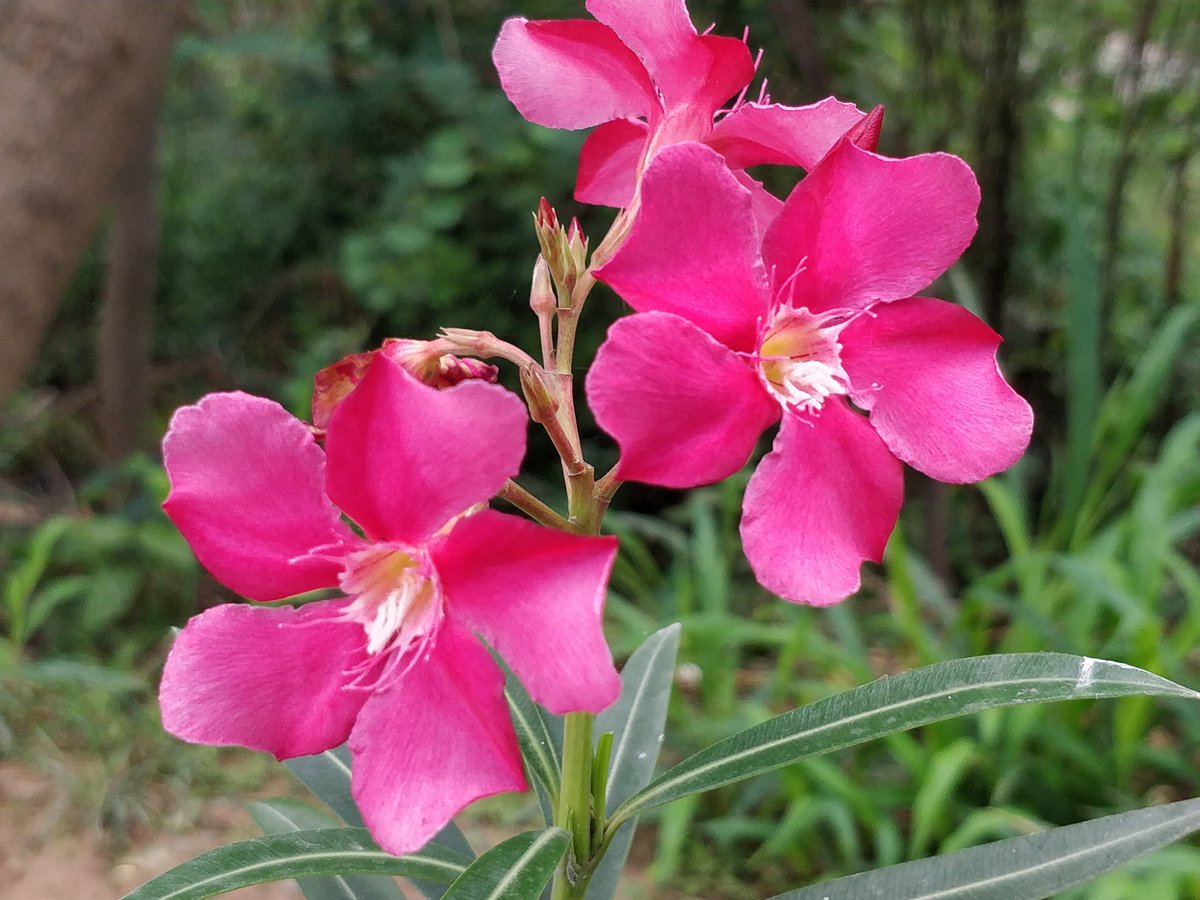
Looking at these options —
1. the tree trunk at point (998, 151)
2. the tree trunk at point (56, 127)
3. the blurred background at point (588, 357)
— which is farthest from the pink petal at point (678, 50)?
the tree trunk at point (998, 151)

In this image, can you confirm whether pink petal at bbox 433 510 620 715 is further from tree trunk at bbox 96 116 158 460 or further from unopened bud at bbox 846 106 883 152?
tree trunk at bbox 96 116 158 460

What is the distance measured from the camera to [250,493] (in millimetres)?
480

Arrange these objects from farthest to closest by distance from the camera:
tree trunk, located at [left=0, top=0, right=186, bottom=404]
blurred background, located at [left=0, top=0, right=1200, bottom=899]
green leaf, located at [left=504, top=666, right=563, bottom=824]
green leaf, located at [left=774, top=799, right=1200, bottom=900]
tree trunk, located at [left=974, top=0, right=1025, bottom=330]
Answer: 1. tree trunk, located at [left=974, top=0, right=1025, bottom=330]
2. blurred background, located at [left=0, top=0, right=1200, bottom=899]
3. tree trunk, located at [left=0, top=0, right=186, bottom=404]
4. green leaf, located at [left=504, top=666, right=563, bottom=824]
5. green leaf, located at [left=774, top=799, right=1200, bottom=900]

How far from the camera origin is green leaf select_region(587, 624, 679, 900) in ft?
2.35

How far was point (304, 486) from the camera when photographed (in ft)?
1.58

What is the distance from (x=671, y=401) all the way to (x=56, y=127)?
1.54 m

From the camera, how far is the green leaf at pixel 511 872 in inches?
18.7

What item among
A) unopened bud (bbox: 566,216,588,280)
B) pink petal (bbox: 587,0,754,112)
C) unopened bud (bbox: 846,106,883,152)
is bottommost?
unopened bud (bbox: 566,216,588,280)

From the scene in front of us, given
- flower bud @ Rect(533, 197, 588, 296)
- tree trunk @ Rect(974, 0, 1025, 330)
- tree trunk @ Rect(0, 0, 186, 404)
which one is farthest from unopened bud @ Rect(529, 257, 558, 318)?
tree trunk @ Rect(974, 0, 1025, 330)

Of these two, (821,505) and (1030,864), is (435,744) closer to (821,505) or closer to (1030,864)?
(821,505)

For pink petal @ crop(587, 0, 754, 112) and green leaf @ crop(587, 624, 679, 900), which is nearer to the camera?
pink petal @ crop(587, 0, 754, 112)

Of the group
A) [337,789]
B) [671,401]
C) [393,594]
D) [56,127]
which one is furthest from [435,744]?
[56,127]

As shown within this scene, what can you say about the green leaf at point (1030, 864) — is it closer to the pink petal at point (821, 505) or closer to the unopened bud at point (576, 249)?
the pink petal at point (821, 505)

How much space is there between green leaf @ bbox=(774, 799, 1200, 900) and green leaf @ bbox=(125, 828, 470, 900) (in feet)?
0.68
